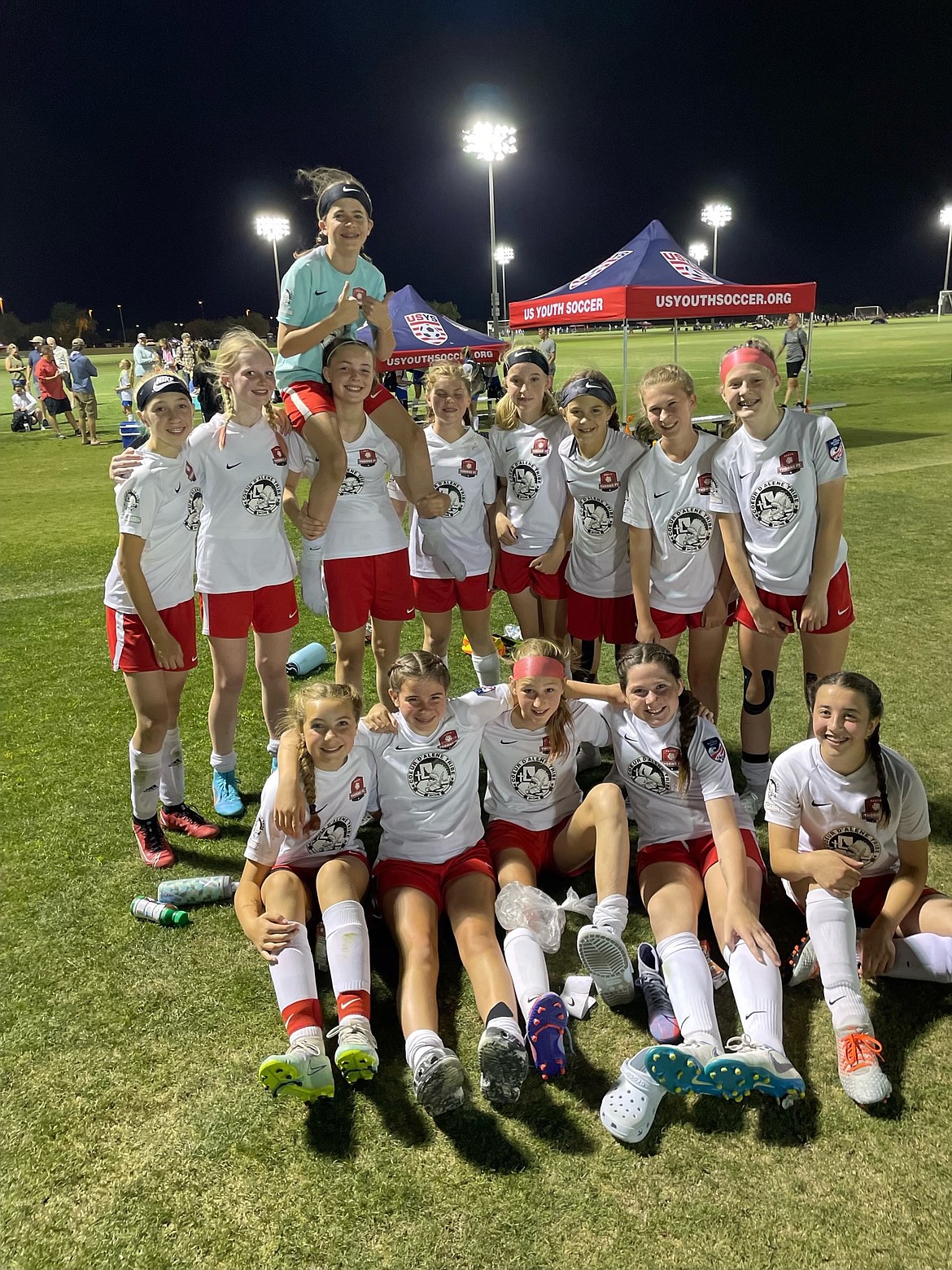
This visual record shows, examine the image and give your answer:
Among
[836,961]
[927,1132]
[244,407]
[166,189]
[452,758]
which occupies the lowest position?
[927,1132]

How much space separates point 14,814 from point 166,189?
103 metres

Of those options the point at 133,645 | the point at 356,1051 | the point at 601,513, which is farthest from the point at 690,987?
the point at 133,645

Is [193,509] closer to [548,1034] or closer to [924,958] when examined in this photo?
[548,1034]

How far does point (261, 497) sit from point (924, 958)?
3.11 m

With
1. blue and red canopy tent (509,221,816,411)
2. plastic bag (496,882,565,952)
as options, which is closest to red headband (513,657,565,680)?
plastic bag (496,882,565,952)

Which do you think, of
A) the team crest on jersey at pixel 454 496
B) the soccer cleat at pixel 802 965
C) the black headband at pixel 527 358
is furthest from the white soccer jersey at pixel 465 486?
the soccer cleat at pixel 802 965

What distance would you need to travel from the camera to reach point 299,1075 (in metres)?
2.26

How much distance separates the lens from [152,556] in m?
3.46

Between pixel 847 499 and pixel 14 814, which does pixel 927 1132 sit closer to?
pixel 14 814

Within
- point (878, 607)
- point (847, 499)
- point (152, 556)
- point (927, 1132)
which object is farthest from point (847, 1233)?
point (847, 499)

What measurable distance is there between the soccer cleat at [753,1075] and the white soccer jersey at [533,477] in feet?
8.70

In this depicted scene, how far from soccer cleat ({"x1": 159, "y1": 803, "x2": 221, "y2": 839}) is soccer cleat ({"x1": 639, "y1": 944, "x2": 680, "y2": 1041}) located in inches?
81.6

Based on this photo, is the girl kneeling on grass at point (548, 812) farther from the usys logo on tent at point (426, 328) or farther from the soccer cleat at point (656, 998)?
the usys logo on tent at point (426, 328)

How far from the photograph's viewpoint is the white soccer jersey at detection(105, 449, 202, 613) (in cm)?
333
